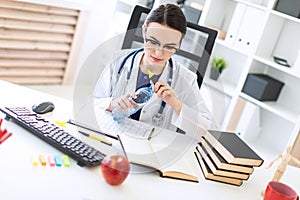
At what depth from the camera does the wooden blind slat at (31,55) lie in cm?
289

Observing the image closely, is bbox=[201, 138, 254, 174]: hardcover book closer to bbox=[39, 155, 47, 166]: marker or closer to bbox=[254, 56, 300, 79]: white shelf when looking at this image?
bbox=[39, 155, 47, 166]: marker

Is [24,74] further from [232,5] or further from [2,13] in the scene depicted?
[232,5]

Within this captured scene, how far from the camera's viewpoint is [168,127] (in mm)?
1264

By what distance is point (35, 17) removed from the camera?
9.48ft

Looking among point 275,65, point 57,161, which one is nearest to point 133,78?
point 57,161

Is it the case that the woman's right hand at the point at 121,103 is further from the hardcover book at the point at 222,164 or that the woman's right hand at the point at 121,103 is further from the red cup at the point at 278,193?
the red cup at the point at 278,193

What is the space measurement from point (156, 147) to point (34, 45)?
2.07 m

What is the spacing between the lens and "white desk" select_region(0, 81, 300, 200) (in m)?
0.92

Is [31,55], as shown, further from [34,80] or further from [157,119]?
[157,119]

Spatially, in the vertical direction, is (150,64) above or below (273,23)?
below

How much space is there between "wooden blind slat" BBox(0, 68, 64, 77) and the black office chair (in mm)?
1741

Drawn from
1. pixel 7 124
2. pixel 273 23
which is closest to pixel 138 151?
pixel 7 124

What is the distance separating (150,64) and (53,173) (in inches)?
15.8

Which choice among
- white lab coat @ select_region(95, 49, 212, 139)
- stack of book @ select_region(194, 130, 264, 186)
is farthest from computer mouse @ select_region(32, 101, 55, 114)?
stack of book @ select_region(194, 130, 264, 186)
